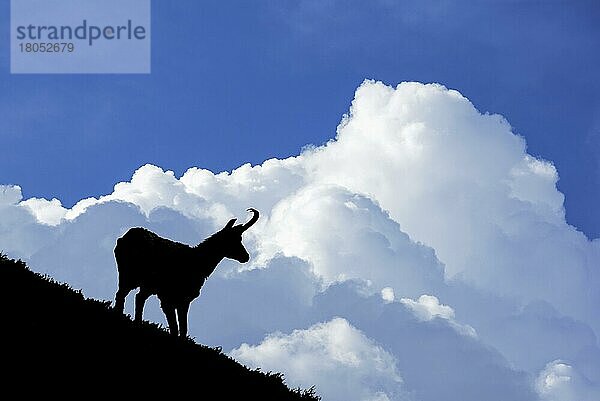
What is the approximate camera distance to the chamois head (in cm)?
1902

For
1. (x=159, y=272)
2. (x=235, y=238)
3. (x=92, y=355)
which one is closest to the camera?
(x=92, y=355)

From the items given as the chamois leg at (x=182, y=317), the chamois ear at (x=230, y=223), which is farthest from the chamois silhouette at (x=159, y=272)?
the chamois ear at (x=230, y=223)

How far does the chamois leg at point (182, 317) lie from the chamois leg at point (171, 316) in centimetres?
12

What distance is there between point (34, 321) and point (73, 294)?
11.3 feet

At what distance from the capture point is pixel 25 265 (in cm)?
1644

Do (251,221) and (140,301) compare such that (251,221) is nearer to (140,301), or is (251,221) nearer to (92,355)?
(140,301)

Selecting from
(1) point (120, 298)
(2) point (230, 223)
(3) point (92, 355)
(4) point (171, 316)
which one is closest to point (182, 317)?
(4) point (171, 316)

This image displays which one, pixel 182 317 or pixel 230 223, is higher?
pixel 230 223

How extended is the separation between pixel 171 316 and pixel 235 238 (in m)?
2.81

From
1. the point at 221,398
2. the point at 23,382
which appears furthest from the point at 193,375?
the point at 23,382

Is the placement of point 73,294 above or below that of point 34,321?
above

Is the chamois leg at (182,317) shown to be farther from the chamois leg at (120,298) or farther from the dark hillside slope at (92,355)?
the chamois leg at (120,298)

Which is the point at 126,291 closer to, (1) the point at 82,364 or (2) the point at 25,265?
(2) the point at 25,265

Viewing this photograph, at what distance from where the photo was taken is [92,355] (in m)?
11.3
